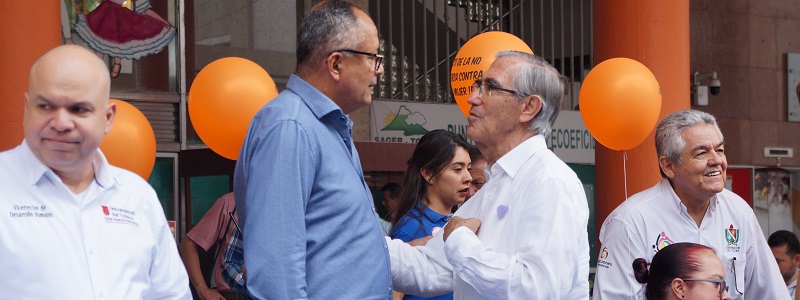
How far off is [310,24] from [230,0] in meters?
5.85

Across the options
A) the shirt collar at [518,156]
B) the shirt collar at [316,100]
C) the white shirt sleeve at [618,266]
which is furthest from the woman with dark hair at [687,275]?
the shirt collar at [316,100]

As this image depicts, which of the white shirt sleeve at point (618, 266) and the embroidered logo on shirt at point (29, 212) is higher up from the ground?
the embroidered logo on shirt at point (29, 212)

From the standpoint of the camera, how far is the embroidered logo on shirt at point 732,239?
13.6 ft

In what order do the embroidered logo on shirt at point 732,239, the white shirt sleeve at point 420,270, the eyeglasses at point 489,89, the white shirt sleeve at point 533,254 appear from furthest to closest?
1. the embroidered logo on shirt at point 732,239
2. the white shirt sleeve at point 420,270
3. the eyeglasses at point 489,89
4. the white shirt sleeve at point 533,254

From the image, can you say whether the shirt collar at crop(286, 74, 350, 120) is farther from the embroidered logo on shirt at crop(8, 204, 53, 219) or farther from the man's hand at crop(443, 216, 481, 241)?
the embroidered logo on shirt at crop(8, 204, 53, 219)

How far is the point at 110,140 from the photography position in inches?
181

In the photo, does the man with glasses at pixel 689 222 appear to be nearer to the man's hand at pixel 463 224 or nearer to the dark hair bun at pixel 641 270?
the dark hair bun at pixel 641 270

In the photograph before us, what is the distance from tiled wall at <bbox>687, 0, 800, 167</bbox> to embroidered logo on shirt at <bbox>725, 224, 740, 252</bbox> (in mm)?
7326

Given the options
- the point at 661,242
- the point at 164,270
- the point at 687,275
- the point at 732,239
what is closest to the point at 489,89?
the point at 687,275

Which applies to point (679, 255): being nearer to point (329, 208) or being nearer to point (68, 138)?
point (329, 208)

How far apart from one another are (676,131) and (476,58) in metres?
1.65

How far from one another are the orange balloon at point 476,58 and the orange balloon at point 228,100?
1069 mm

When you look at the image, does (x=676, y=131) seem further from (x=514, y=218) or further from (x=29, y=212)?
(x=29, y=212)

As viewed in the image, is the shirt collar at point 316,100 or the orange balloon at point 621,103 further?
the orange balloon at point 621,103
